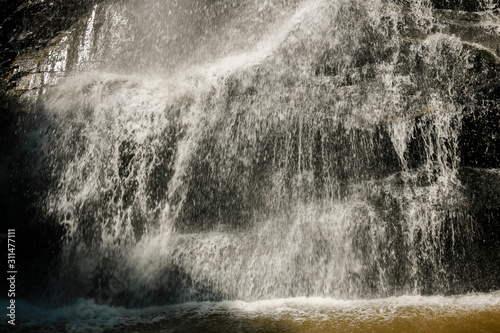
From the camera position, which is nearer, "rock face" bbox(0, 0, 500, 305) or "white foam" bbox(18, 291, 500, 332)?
"white foam" bbox(18, 291, 500, 332)

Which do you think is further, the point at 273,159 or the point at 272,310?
the point at 273,159

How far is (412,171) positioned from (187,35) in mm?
4899

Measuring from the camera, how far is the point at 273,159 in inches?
254

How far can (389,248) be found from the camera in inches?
224

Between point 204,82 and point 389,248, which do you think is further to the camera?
point 204,82

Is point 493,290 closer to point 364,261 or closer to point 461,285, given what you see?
point 461,285

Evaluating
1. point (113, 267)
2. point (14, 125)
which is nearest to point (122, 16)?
point (14, 125)

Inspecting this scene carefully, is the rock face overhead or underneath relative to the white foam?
overhead

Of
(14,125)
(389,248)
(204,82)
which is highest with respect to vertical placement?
(204,82)

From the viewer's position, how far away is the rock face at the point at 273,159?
569 centimetres

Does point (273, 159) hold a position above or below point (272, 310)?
above

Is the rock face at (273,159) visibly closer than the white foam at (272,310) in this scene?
No

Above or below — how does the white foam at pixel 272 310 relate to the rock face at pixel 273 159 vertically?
below

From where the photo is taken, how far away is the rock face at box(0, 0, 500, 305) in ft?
18.7
